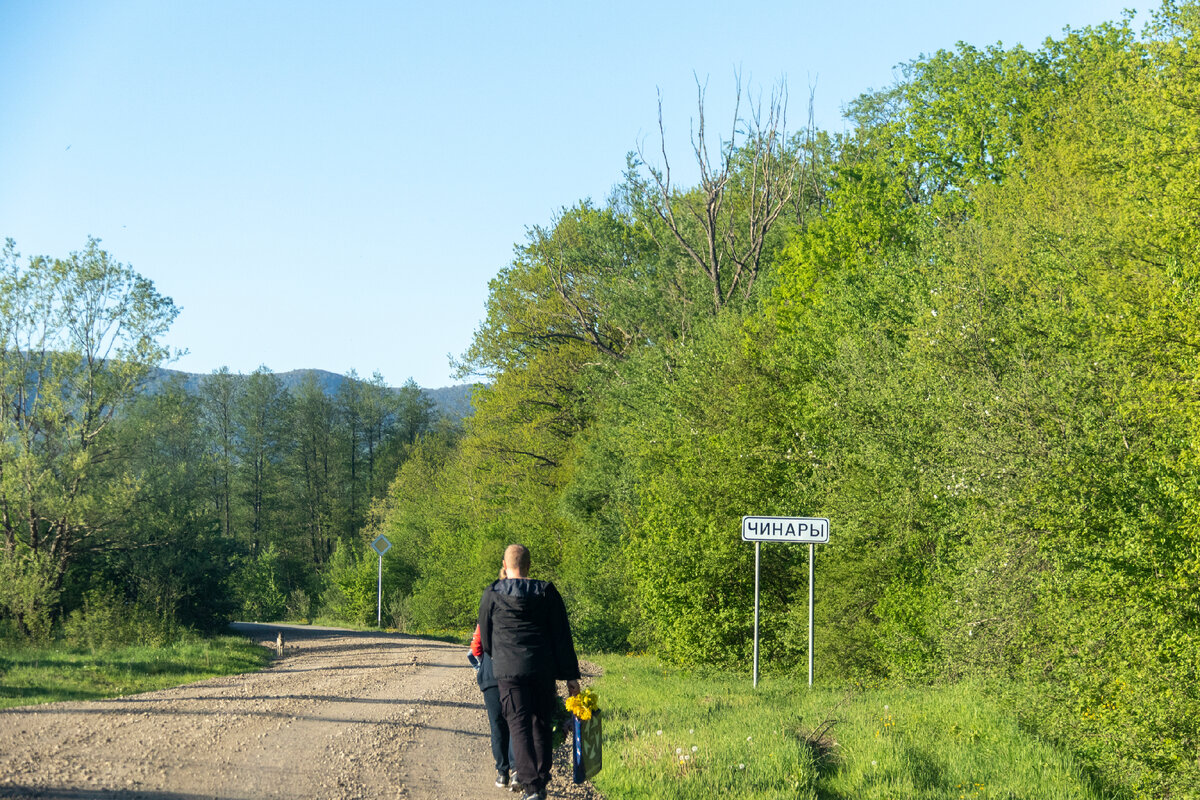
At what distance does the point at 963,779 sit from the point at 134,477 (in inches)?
901

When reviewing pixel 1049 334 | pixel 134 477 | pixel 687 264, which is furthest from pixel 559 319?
pixel 1049 334

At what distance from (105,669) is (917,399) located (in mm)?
14873

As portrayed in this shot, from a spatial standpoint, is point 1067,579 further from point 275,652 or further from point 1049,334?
point 275,652

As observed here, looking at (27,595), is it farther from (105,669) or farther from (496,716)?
(496,716)

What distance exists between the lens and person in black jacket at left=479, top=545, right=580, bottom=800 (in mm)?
6992

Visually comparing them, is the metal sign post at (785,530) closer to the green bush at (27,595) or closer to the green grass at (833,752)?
the green grass at (833,752)

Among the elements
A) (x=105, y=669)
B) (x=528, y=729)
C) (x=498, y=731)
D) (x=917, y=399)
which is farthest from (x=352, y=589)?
(x=528, y=729)

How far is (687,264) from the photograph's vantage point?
3303 centimetres

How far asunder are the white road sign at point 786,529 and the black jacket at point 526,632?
7773 millimetres

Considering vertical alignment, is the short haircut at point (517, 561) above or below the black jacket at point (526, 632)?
above

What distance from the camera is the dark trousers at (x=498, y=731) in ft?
24.2

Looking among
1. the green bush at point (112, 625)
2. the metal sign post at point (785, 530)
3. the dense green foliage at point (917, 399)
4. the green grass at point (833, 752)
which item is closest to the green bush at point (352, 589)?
the dense green foliage at point (917, 399)

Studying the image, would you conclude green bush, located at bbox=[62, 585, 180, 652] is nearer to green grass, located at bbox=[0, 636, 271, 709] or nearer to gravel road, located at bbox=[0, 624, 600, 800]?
green grass, located at bbox=[0, 636, 271, 709]

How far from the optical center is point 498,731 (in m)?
7.46
